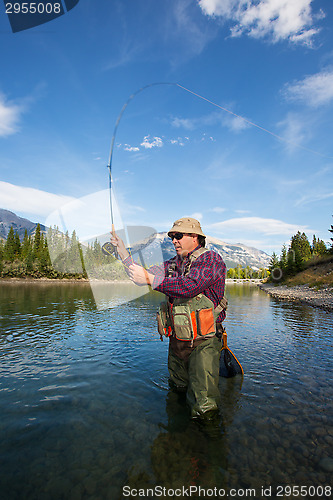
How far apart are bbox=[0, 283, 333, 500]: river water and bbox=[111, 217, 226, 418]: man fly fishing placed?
765 mm

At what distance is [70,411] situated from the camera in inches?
220

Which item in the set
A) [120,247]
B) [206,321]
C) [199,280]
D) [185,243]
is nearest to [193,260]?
[185,243]

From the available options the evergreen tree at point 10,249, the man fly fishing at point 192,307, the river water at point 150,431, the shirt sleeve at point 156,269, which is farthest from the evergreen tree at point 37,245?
the man fly fishing at point 192,307

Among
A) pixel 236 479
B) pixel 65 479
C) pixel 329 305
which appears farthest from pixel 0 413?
pixel 329 305

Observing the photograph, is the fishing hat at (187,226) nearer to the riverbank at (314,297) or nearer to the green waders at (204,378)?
the green waders at (204,378)

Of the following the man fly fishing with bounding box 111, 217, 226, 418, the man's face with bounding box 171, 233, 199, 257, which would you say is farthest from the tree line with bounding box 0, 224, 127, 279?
the man's face with bounding box 171, 233, 199, 257

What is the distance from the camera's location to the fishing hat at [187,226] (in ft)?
17.7

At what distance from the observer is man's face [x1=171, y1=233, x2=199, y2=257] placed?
5594 mm

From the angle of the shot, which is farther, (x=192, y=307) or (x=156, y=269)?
(x=156, y=269)

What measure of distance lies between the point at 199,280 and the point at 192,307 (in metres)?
0.76

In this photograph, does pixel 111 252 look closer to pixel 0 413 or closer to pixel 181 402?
pixel 181 402

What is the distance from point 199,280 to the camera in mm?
4746

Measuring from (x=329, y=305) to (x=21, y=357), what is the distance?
25.0 m

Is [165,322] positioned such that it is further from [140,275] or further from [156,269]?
[140,275]
